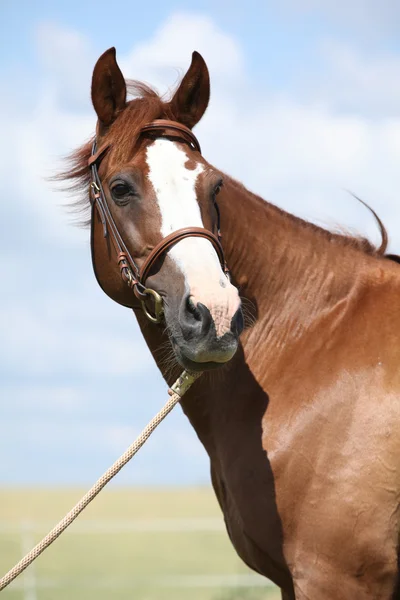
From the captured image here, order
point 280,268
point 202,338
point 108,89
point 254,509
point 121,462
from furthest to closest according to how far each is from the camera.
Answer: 1. point 280,268
2. point 108,89
3. point 121,462
4. point 254,509
5. point 202,338

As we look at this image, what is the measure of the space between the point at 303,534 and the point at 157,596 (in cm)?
1449

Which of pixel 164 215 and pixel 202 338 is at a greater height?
pixel 164 215

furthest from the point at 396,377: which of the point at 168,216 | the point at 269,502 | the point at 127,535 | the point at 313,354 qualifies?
the point at 127,535

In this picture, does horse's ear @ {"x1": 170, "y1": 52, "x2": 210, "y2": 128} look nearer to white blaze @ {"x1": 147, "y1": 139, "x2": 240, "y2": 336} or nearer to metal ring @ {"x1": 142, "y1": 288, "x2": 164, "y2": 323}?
white blaze @ {"x1": 147, "y1": 139, "x2": 240, "y2": 336}

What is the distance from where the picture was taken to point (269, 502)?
13.5 ft

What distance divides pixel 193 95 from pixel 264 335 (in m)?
1.49

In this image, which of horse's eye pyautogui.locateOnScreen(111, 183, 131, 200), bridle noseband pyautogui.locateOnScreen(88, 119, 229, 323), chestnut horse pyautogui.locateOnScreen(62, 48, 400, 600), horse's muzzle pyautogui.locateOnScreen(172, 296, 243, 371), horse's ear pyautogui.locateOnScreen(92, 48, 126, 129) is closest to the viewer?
horse's muzzle pyautogui.locateOnScreen(172, 296, 243, 371)

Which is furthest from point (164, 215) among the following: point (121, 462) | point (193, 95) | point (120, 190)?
point (121, 462)

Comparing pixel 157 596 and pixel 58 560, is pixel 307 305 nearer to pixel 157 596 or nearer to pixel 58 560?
pixel 157 596

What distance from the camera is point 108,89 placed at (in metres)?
4.60

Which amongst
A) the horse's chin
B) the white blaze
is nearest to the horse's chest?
the horse's chin

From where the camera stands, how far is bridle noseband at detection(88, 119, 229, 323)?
4.07 m

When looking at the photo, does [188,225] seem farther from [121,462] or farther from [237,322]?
[121,462]

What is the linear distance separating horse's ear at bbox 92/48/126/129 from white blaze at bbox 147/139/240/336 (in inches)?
16.2
